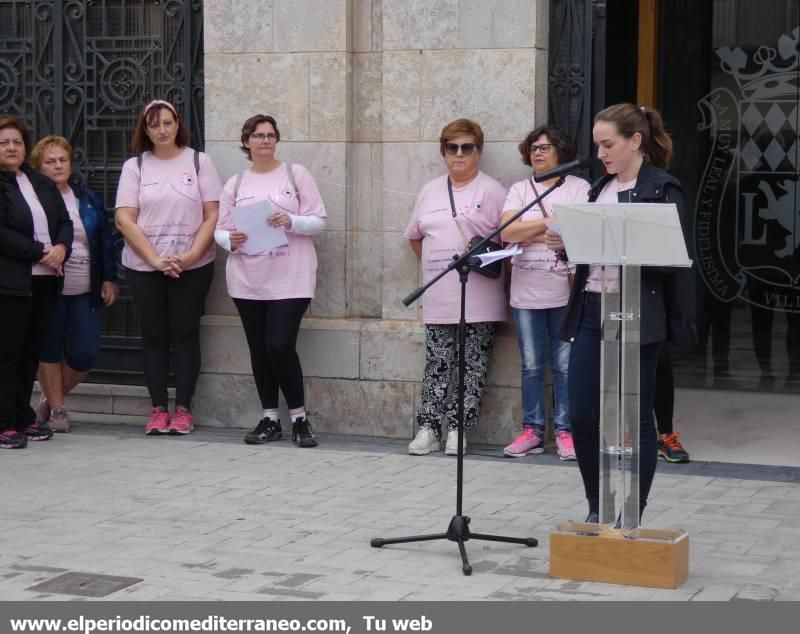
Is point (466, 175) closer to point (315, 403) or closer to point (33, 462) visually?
point (315, 403)

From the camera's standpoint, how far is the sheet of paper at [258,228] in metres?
9.22

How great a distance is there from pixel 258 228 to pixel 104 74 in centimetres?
203

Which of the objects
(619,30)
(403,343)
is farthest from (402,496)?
(619,30)

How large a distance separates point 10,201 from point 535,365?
3335 millimetres

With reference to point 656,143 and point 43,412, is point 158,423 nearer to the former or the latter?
point 43,412

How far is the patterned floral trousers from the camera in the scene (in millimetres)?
9250

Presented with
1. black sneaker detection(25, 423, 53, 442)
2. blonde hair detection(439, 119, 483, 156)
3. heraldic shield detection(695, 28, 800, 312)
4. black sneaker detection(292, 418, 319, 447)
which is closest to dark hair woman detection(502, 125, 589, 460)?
blonde hair detection(439, 119, 483, 156)

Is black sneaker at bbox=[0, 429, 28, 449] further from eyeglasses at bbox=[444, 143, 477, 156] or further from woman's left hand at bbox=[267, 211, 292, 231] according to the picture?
eyeglasses at bbox=[444, 143, 477, 156]

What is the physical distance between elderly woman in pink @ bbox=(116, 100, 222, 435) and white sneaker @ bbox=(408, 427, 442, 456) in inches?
63.8

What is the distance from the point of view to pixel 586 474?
677 centimetres

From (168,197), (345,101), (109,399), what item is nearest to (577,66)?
(345,101)

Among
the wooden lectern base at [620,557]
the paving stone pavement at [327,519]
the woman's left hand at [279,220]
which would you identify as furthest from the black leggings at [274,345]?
the wooden lectern base at [620,557]

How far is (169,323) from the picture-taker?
9.96 meters

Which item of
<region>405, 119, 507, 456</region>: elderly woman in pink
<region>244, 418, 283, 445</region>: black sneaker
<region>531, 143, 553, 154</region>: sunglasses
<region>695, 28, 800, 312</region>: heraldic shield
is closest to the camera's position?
<region>531, 143, 553, 154</region>: sunglasses
